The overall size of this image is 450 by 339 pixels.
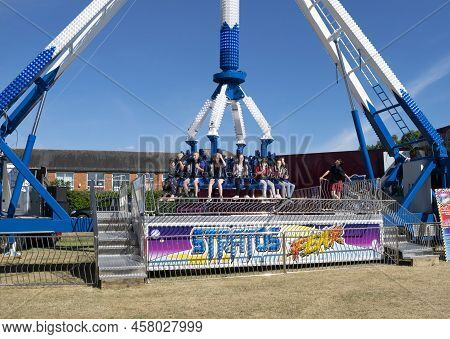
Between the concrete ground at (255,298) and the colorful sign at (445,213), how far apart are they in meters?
2.38

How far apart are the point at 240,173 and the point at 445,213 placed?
5.95 meters

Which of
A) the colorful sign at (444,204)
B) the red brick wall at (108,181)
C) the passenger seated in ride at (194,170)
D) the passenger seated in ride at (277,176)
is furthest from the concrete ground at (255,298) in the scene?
the red brick wall at (108,181)

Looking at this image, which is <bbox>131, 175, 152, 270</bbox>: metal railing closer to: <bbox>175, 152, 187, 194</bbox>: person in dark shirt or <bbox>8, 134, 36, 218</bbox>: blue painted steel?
<bbox>175, 152, 187, 194</bbox>: person in dark shirt

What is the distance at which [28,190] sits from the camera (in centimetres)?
1883

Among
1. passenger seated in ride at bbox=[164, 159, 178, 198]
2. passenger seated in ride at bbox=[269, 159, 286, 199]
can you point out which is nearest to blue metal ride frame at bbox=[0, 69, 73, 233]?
passenger seated in ride at bbox=[164, 159, 178, 198]

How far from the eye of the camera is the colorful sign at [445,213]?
12336 millimetres

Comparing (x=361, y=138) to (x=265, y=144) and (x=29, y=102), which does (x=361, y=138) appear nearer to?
(x=265, y=144)

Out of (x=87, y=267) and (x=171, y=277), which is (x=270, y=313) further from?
(x=87, y=267)

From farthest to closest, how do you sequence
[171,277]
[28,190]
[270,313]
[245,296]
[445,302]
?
[28,190], [171,277], [245,296], [445,302], [270,313]

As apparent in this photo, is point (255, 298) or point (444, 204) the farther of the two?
point (444, 204)

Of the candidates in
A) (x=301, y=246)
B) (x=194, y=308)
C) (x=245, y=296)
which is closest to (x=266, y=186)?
(x=301, y=246)

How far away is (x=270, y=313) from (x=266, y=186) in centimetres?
841

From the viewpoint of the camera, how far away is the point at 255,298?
25.3 ft

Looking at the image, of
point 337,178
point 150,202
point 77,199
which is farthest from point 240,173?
point 77,199
